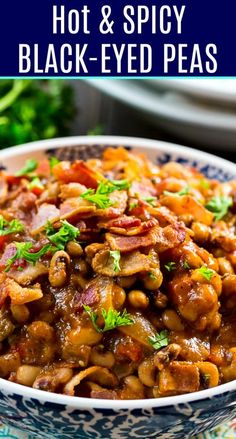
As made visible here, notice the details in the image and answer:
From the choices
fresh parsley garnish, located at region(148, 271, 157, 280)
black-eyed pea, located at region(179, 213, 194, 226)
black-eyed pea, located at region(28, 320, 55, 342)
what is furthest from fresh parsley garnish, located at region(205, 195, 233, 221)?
black-eyed pea, located at region(28, 320, 55, 342)

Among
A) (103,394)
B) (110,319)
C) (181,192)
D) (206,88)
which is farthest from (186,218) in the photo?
(206,88)

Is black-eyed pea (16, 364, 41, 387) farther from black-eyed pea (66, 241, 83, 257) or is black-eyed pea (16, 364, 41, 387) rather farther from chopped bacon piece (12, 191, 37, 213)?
chopped bacon piece (12, 191, 37, 213)

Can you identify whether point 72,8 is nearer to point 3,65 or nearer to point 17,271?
point 3,65

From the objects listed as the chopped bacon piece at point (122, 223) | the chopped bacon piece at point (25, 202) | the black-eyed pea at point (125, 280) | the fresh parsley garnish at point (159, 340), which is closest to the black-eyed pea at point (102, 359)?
the fresh parsley garnish at point (159, 340)

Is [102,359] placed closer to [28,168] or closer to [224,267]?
[224,267]

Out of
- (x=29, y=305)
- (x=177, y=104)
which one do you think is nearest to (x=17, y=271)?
(x=29, y=305)

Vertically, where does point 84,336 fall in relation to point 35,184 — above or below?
below

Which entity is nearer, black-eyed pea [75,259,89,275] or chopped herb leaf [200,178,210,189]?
black-eyed pea [75,259,89,275]
